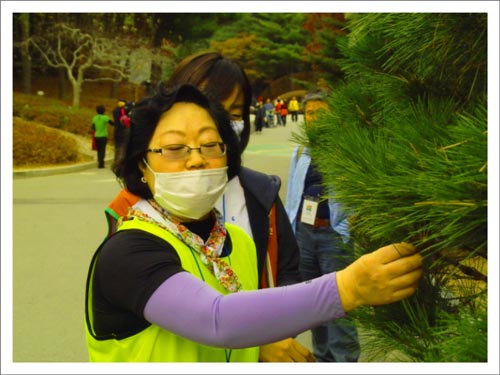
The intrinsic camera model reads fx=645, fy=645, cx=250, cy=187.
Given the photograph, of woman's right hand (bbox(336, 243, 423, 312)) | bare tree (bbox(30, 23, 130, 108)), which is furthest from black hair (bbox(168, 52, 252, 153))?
bare tree (bbox(30, 23, 130, 108))

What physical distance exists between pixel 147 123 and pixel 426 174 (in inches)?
33.4

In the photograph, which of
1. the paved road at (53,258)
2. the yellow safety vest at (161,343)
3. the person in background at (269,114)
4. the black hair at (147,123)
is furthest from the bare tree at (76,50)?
the yellow safety vest at (161,343)

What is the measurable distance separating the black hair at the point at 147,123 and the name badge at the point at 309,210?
6.40 feet

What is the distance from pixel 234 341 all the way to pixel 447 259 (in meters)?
0.43

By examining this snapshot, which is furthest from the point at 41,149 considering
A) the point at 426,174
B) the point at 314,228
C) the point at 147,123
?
the point at 426,174

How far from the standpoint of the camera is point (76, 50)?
24453 mm

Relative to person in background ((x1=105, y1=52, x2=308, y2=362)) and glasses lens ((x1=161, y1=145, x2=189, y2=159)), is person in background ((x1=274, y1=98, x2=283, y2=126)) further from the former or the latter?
glasses lens ((x1=161, y1=145, x2=189, y2=159))

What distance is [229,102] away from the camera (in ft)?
7.32

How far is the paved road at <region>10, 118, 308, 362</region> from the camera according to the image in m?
4.18

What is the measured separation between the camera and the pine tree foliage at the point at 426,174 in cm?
90

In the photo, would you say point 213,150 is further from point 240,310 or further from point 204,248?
point 240,310

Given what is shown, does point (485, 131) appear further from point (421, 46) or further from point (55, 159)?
point (55, 159)

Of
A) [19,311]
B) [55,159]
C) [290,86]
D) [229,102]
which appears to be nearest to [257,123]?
[55,159]

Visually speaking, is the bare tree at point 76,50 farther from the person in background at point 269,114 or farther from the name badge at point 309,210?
the name badge at point 309,210
